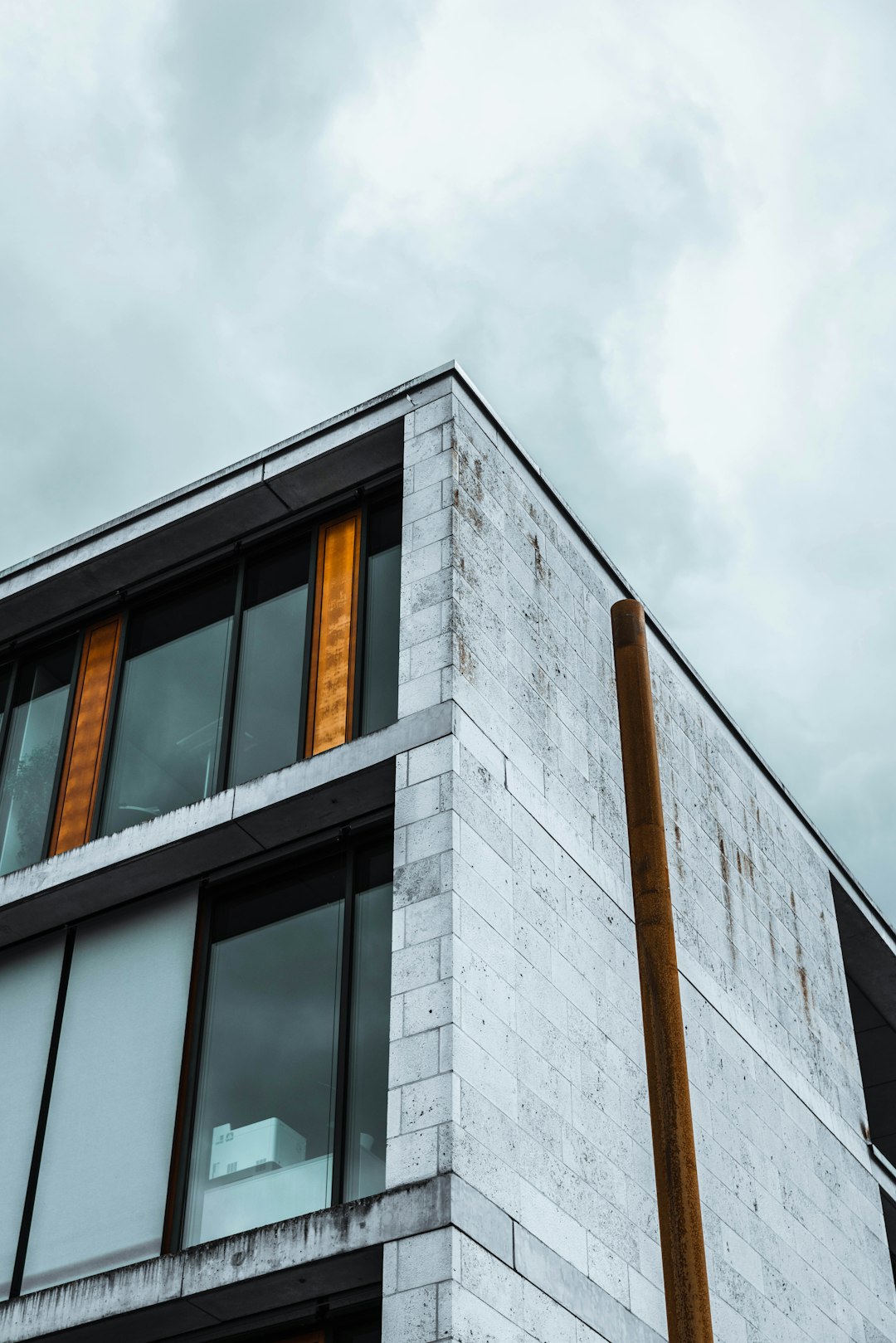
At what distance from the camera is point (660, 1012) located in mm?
9461

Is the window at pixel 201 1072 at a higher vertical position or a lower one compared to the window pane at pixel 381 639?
lower

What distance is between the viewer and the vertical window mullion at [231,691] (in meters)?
15.5

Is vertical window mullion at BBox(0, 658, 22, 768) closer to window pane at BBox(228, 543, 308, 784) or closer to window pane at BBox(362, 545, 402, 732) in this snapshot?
window pane at BBox(228, 543, 308, 784)

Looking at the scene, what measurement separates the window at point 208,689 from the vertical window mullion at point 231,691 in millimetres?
12

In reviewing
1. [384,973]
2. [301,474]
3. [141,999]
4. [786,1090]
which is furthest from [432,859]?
[786,1090]

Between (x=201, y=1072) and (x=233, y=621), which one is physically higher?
(x=233, y=621)

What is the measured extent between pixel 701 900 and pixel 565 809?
115 inches

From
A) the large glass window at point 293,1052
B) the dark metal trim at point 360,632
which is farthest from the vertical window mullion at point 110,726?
the dark metal trim at point 360,632

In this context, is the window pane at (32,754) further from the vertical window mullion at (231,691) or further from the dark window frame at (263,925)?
the dark window frame at (263,925)

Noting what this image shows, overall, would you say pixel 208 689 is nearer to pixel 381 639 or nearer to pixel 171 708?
pixel 171 708

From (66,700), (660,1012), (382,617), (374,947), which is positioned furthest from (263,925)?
(660,1012)

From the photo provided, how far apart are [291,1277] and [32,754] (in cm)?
739

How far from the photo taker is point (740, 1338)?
14766 millimetres

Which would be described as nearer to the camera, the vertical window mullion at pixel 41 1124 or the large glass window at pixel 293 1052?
the large glass window at pixel 293 1052
